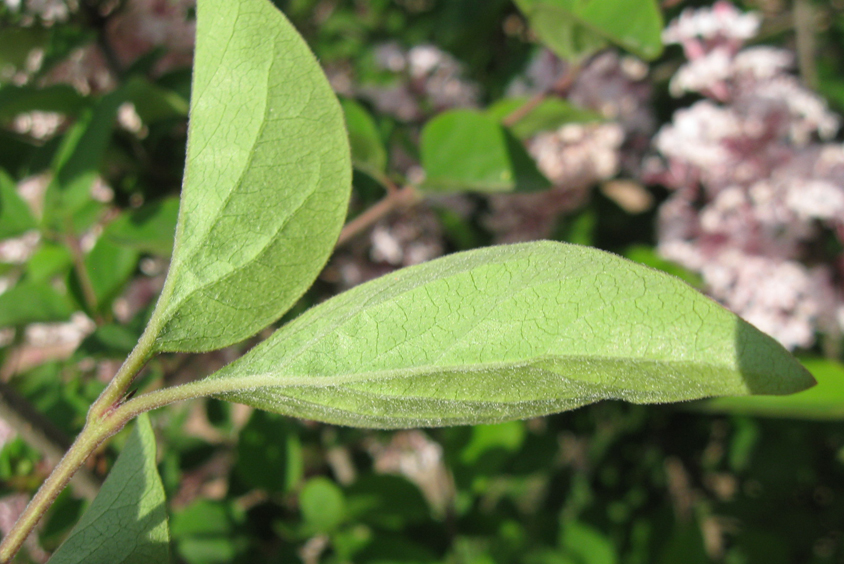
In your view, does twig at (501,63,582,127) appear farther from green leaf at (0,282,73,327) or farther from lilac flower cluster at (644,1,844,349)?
green leaf at (0,282,73,327)

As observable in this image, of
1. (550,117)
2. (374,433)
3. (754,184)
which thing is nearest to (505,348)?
(550,117)

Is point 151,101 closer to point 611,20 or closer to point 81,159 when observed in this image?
point 81,159

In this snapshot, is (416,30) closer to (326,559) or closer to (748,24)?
(748,24)

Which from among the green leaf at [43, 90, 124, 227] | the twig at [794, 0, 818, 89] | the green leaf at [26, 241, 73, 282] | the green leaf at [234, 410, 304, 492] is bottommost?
the green leaf at [234, 410, 304, 492]

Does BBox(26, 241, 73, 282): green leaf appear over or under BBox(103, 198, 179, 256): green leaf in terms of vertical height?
under

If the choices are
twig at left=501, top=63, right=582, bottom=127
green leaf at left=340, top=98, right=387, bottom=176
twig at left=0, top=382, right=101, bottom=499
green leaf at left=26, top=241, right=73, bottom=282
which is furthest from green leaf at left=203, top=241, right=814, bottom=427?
green leaf at left=26, top=241, right=73, bottom=282

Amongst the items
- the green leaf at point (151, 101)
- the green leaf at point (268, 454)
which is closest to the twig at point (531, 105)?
the green leaf at point (151, 101)
